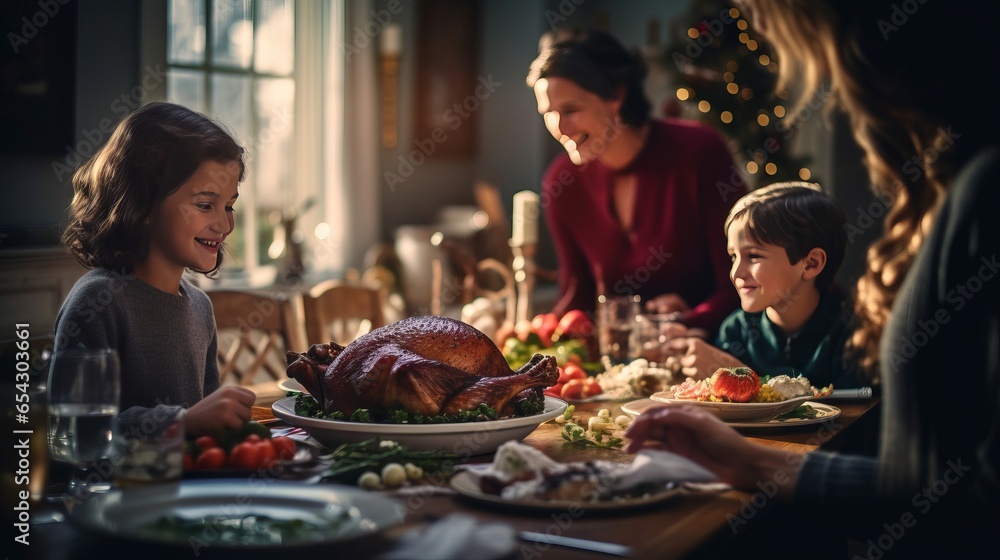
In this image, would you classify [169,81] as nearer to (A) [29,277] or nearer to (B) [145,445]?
(A) [29,277]

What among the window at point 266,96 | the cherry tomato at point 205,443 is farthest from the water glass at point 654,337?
the window at point 266,96

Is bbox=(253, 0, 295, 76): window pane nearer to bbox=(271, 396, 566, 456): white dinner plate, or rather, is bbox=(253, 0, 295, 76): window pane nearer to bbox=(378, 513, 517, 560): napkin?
bbox=(271, 396, 566, 456): white dinner plate

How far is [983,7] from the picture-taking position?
48.7 inches

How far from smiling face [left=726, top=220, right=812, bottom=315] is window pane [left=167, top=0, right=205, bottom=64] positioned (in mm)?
3520

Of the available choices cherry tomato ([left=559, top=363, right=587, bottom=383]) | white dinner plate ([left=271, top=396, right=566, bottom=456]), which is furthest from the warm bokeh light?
white dinner plate ([left=271, top=396, right=566, bottom=456])

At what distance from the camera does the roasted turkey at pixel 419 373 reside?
1.55m

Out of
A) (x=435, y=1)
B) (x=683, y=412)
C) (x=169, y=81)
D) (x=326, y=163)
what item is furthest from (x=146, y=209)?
(x=435, y=1)

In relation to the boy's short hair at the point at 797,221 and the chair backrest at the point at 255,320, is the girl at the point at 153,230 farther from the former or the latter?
the boy's short hair at the point at 797,221

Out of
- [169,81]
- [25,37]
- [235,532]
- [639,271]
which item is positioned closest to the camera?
[235,532]

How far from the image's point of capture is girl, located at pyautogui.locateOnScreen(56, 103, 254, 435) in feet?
6.19

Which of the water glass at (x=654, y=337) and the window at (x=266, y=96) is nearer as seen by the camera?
the water glass at (x=654, y=337)

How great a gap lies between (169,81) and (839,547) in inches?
157

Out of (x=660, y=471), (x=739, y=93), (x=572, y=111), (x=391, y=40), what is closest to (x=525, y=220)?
(x=572, y=111)

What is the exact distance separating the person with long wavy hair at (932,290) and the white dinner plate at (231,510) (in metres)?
0.56
